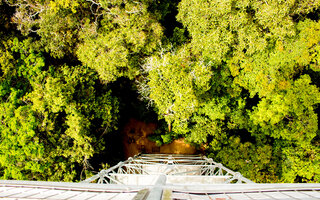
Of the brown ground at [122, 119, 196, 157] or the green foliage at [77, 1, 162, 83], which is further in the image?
the brown ground at [122, 119, 196, 157]

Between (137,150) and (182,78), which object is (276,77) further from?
(137,150)

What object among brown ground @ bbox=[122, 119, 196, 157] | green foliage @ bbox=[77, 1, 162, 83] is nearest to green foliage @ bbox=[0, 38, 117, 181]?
Answer: green foliage @ bbox=[77, 1, 162, 83]

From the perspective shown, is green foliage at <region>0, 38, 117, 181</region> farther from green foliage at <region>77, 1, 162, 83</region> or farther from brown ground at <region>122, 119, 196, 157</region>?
brown ground at <region>122, 119, 196, 157</region>

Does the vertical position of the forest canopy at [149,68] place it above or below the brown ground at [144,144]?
above

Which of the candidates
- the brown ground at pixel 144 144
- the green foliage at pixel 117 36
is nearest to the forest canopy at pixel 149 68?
the green foliage at pixel 117 36

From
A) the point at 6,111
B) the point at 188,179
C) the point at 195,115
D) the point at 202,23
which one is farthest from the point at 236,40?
the point at 6,111

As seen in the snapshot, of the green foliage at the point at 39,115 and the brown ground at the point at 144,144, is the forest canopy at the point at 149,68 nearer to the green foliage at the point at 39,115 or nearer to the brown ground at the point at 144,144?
the green foliage at the point at 39,115

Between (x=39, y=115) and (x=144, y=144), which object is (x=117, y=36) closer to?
(x=39, y=115)

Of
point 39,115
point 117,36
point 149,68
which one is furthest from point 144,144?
point 117,36
